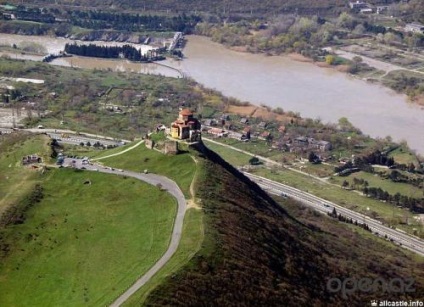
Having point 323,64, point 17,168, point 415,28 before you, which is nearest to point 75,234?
point 17,168

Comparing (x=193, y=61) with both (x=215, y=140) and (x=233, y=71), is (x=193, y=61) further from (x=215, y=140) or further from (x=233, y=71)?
(x=215, y=140)

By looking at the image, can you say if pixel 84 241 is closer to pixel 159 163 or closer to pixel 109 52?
pixel 159 163

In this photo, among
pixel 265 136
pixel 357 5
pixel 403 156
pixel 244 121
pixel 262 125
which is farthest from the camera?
pixel 357 5

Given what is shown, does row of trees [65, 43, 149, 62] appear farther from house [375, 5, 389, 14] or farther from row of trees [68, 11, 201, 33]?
house [375, 5, 389, 14]

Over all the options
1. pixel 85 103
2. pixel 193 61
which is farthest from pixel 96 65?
pixel 85 103

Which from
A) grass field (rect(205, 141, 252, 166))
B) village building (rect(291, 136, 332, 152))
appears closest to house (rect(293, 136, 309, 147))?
village building (rect(291, 136, 332, 152))

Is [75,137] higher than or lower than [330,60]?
lower
